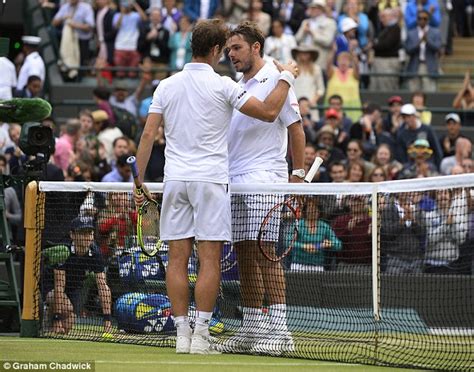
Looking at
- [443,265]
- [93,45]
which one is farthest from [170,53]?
[443,265]

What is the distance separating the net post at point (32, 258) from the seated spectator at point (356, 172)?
18.9ft

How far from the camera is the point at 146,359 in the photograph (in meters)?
10.0

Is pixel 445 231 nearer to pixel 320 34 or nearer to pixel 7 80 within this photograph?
pixel 7 80

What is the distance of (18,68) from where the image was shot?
23156 mm

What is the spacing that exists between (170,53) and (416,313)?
13473mm

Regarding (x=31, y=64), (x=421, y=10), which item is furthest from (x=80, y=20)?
(x=421, y=10)

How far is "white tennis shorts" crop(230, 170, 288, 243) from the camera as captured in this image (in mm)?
11000

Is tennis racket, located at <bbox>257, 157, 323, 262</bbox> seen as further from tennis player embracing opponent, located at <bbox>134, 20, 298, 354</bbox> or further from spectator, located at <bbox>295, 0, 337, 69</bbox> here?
spectator, located at <bbox>295, 0, 337, 69</bbox>

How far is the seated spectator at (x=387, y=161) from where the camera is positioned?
17594 millimetres

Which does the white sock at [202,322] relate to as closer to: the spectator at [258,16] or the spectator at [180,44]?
the spectator at [180,44]

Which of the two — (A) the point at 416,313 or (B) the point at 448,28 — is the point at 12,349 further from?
(B) the point at 448,28

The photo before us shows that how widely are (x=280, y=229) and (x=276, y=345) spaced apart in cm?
93

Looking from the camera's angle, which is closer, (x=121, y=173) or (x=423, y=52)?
(x=121, y=173)

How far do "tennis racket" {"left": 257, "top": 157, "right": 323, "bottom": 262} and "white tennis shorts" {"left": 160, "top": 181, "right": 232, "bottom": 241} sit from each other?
0.45 meters
